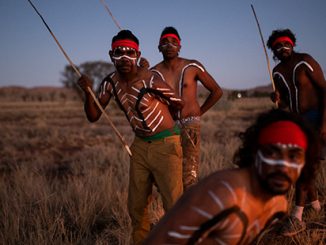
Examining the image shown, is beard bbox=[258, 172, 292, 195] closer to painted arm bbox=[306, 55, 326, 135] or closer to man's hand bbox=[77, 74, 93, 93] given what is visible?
man's hand bbox=[77, 74, 93, 93]

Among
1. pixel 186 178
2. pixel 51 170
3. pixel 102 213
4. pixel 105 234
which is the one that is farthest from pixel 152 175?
pixel 51 170

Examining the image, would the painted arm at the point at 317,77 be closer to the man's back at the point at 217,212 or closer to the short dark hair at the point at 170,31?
the short dark hair at the point at 170,31

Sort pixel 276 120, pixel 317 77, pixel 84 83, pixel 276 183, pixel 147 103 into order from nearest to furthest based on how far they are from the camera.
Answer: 1. pixel 276 183
2. pixel 276 120
3. pixel 147 103
4. pixel 84 83
5. pixel 317 77

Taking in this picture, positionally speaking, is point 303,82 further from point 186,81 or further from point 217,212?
point 217,212

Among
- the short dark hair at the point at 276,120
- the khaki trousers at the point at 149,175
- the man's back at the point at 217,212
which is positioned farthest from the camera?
the khaki trousers at the point at 149,175

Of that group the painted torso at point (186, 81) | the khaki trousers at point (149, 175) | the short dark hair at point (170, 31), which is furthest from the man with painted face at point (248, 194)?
the short dark hair at point (170, 31)

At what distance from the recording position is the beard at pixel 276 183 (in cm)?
169

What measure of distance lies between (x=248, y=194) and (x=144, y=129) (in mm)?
2051

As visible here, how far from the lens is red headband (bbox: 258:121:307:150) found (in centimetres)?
174

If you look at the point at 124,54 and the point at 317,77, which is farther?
the point at 317,77

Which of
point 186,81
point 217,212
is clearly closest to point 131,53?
point 186,81

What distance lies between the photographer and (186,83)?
470 centimetres

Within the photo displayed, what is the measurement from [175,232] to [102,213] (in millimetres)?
3507

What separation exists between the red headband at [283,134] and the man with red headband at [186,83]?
8.68 feet
